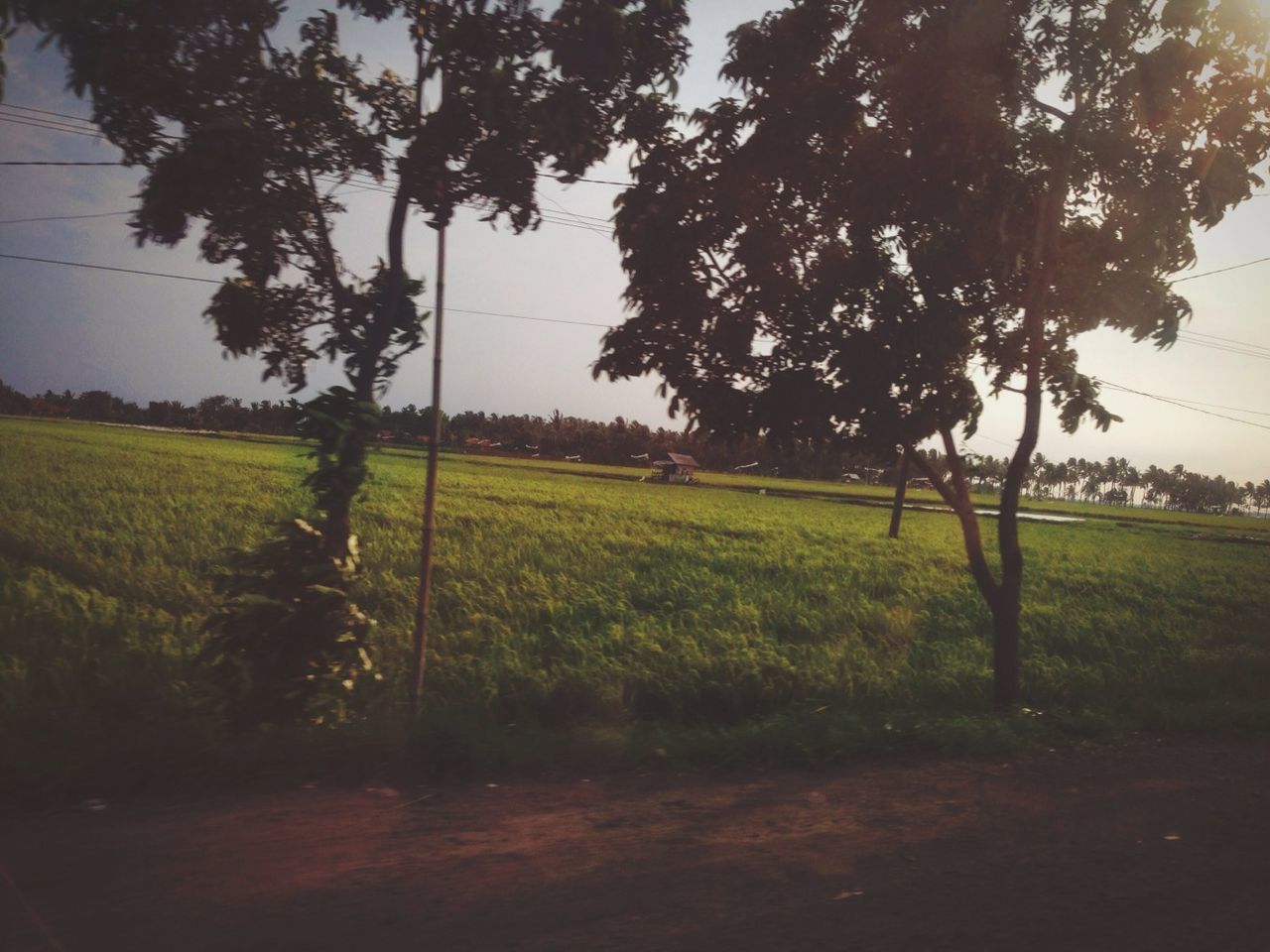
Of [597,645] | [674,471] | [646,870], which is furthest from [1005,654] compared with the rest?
[674,471]

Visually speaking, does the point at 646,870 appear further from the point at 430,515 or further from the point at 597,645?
the point at 597,645

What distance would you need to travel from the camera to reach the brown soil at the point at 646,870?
10.7ft

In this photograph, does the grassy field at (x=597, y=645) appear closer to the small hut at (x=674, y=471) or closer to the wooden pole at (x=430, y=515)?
the wooden pole at (x=430, y=515)

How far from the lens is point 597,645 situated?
9492 millimetres

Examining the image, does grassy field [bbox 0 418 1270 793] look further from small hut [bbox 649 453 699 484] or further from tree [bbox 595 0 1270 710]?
small hut [bbox 649 453 699 484]

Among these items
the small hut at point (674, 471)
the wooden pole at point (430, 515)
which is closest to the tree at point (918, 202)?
the wooden pole at point (430, 515)

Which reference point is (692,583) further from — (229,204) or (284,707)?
(229,204)

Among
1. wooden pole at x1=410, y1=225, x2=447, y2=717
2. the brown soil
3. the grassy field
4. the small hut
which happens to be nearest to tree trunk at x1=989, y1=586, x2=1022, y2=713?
the grassy field

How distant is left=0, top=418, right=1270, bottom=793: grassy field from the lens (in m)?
5.68

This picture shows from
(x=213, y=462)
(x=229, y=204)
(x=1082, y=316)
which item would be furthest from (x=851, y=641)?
(x=213, y=462)

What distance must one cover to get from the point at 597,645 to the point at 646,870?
558 cm

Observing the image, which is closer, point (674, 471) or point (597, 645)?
point (597, 645)

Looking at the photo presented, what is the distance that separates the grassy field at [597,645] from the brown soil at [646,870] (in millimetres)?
776

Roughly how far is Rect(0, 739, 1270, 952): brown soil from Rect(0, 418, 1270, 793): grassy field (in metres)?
0.78
